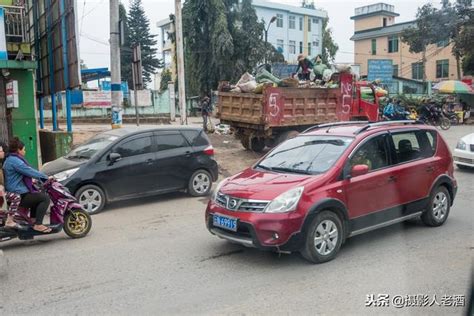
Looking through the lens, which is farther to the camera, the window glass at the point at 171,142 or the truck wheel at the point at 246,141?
the truck wheel at the point at 246,141

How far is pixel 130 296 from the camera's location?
452 cm

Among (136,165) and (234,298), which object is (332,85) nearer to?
(136,165)

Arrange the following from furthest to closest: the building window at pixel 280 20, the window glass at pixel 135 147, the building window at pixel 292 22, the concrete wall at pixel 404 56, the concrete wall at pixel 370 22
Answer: the building window at pixel 292 22, the concrete wall at pixel 370 22, the building window at pixel 280 20, the concrete wall at pixel 404 56, the window glass at pixel 135 147

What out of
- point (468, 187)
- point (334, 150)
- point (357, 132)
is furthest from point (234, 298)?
point (468, 187)

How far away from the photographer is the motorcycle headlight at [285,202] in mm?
5043

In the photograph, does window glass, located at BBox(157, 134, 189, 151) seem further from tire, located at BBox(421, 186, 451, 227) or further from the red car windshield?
tire, located at BBox(421, 186, 451, 227)

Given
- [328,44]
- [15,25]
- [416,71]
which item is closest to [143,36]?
[328,44]

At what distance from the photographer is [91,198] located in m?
8.30

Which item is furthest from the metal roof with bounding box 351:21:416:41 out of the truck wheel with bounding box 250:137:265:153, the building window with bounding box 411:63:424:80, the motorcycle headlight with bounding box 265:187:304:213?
the motorcycle headlight with bounding box 265:187:304:213

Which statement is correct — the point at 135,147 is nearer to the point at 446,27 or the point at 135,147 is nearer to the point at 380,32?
the point at 446,27

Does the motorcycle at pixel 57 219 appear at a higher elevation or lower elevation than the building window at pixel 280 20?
lower

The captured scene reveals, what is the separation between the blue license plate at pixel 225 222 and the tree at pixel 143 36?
54.5m

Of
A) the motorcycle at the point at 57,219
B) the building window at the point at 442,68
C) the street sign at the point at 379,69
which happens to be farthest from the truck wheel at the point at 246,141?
the building window at the point at 442,68

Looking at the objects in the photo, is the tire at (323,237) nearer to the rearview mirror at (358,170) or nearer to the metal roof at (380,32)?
the rearview mirror at (358,170)
